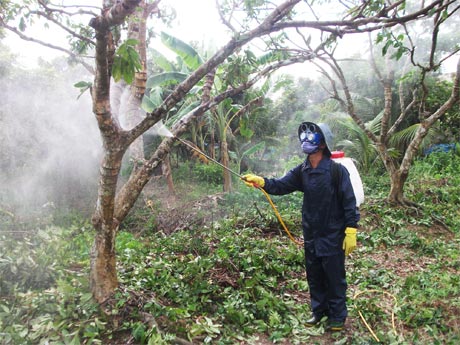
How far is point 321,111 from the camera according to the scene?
11.4 meters

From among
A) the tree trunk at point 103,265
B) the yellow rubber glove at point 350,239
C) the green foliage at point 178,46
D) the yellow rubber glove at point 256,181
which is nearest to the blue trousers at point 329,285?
the yellow rubber glove at point 350,239

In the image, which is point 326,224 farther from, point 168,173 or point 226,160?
point 168,173

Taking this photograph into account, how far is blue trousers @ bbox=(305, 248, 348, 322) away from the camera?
3014mm

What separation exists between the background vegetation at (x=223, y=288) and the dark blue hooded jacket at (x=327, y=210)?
28.9 inches

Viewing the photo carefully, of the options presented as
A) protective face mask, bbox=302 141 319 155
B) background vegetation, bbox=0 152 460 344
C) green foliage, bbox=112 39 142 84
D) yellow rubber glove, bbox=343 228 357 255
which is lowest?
background vegetation, bbox=0 152 460 344

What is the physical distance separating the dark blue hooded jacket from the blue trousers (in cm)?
9

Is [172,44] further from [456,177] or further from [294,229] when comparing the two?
[456,177]

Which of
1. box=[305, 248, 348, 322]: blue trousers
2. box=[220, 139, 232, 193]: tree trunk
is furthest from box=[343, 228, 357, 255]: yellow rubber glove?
box=[220, 139, 232, 193]: tree trunk

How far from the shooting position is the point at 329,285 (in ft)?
9.99

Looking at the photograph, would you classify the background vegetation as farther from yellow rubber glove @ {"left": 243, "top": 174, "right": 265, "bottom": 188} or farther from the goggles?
the goggles

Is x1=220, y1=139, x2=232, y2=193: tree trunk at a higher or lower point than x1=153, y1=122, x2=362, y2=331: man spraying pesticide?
higher

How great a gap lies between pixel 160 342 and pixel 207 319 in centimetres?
53

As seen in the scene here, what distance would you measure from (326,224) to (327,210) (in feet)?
0.40

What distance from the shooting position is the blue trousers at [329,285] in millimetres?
3014
